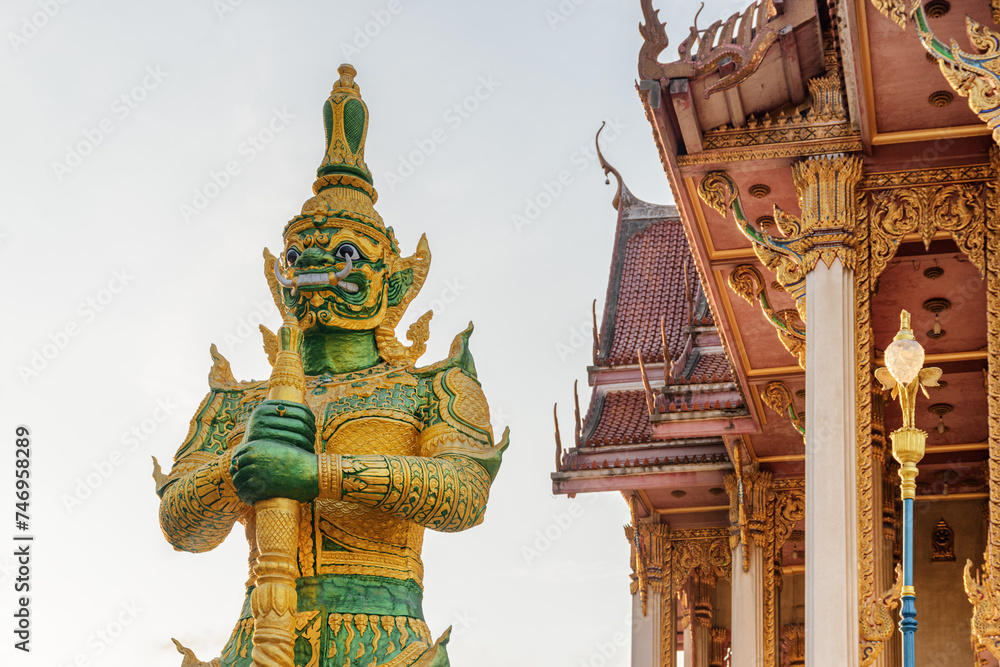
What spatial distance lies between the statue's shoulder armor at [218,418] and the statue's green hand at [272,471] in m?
1.01

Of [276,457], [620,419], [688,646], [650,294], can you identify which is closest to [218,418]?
[276,457]

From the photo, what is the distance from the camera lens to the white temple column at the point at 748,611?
1449 cm

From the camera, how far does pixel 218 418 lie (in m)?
9.68

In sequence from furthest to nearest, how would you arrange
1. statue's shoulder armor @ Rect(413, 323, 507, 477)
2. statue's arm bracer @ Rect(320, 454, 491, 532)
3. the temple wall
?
→ the temple wall
statue's shoulder armor @ Rect(413, 323, 507, 477)
statue's arm bracer @ Rect(320, 454, 491, 532)

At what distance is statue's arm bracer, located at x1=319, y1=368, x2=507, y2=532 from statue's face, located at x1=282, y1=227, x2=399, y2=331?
67cm

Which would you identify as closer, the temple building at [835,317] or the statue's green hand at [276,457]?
the statue's green hand at [276,457]

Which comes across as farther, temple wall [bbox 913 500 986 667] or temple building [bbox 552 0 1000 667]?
temple wall [bbox 913 500 986 667]

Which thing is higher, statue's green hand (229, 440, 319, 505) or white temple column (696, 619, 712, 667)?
white temple column (696, 619, 712, 667)

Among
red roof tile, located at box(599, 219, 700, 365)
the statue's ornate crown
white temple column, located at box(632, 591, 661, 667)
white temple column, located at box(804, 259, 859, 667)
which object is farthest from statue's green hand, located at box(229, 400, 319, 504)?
red roof tile, located at box(599, 219, 700, 365)

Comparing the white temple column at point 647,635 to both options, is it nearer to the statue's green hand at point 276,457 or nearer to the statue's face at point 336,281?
the statue's face at point 336,281

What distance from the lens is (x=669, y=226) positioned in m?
18.5

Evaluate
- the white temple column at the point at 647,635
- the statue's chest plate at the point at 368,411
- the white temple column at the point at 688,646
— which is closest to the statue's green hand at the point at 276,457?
the statue's chest plate at the point at 368,411

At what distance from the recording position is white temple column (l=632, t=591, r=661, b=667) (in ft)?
54.4

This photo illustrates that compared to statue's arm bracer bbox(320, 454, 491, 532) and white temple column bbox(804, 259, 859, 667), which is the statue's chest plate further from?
white temple column bbox(804, 259, 859, 667)
